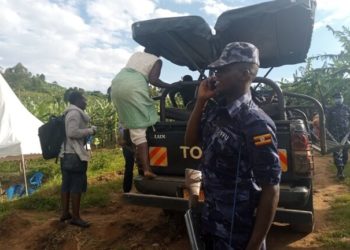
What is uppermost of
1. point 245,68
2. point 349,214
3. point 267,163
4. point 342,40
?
point 342,40

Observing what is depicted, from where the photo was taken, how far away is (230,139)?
1.81 metres

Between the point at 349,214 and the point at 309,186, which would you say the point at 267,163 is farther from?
the point at 349,214

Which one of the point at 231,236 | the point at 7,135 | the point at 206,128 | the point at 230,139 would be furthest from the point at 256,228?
the point at 7,135

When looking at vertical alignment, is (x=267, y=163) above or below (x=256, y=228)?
above

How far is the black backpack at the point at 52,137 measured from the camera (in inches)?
203

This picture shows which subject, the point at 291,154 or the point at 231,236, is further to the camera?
the point at 291,154

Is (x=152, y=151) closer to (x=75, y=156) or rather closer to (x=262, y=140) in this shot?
(x=75, y=156)

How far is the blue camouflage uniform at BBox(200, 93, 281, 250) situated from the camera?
1728 millimetres

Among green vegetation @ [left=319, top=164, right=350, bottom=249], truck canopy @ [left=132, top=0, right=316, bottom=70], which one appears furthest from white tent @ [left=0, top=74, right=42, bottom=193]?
green vegetation @ [left=319, top=164, right=350, bottom=249]

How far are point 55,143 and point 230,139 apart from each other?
3.87 m

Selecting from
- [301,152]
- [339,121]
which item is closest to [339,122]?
[339,121]

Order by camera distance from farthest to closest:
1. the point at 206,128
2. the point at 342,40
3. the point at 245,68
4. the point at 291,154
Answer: the point at 342,40, the point at 291,154, the point at 206,128, the point at 245,68

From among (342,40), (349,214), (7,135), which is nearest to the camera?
(349,214)

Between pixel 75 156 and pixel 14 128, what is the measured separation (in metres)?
5.99
